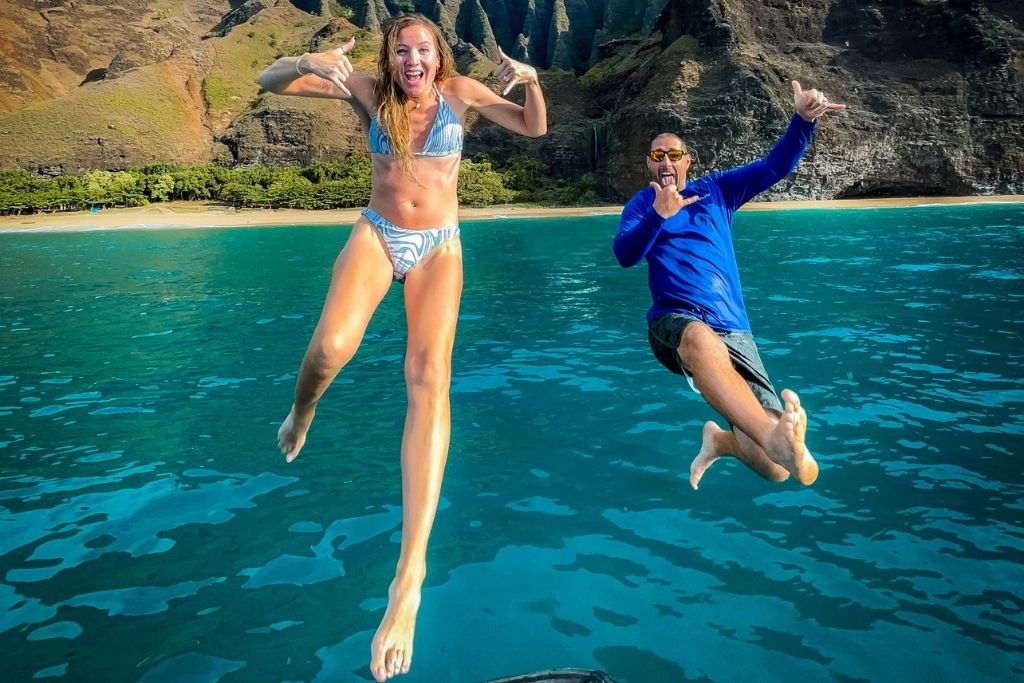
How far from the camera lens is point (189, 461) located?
24.3ft

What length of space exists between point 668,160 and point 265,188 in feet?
202

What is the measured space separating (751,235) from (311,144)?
189 feet

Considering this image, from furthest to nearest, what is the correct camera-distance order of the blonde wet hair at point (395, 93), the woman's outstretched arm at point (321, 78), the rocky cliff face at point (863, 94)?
the rocky cliff face at point (863, 94)
the blonde wet hair at point (395, 93)
the woman's outstretched arm at point (321, 78)

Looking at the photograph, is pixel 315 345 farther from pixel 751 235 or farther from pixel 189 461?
pixel 751 235

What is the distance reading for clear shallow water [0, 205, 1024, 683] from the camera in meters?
4.35

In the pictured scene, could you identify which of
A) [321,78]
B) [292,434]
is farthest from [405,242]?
[292,434]

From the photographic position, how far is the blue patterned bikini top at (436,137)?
15.0 feet

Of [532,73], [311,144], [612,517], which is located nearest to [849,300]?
[612,517]

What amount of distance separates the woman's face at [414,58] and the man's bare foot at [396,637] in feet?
9.30

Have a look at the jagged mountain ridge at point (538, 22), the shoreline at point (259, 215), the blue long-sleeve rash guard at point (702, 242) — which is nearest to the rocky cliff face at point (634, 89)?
the jagged mountain ridge at point (538, 22)

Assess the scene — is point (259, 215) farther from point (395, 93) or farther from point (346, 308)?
point (346, 308)

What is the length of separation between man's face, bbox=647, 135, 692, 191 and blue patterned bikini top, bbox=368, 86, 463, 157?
1.54 meters

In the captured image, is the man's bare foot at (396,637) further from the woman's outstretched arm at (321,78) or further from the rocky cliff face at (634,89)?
the rocky cliff face at (634,89)

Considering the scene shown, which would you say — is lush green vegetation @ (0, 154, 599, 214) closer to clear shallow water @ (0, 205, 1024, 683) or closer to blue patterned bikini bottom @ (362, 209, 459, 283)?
clear shallow water @ (0, 205, 1024, 683)
